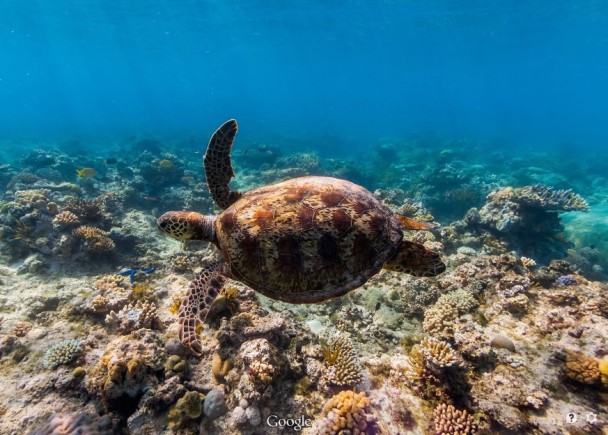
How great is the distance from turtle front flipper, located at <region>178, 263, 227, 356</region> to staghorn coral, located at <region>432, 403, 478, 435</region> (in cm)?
298

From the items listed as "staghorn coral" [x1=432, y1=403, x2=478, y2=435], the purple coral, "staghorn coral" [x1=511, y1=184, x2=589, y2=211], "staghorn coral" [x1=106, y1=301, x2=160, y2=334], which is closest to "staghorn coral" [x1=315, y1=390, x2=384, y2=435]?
"staghorn coral" [x1=432, y1=403, x2=478, y2=435]

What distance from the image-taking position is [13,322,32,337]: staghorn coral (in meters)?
4.82

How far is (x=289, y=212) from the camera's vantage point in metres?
3.71

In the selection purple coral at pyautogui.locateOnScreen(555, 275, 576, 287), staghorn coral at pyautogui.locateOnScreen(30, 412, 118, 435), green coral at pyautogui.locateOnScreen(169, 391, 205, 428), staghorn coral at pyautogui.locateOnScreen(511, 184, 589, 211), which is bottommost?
staghorn coral at pyautogui.locateOnScreen(30, 412, 118, 435)

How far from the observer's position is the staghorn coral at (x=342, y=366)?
3902 millimetres

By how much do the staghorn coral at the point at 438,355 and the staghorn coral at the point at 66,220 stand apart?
331 inches

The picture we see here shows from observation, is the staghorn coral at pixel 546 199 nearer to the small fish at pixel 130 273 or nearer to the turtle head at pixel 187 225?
the turtle head at pixel 187 225

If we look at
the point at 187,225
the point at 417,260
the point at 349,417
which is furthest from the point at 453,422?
the point at 187,225

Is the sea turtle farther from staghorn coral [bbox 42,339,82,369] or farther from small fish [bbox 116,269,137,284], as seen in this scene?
small fish [bbox 116,269,137,284]

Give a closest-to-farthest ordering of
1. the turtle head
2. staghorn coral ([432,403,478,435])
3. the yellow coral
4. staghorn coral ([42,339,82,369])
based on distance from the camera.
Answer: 1. staghorn coral ([432,403,478,435])
2. the yellow coral
3. staghorn coral ([42,339,82,369])
4. the turtle head

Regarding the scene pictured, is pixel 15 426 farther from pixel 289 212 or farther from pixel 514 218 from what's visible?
pixel 514 218

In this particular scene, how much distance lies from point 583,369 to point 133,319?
6241mm

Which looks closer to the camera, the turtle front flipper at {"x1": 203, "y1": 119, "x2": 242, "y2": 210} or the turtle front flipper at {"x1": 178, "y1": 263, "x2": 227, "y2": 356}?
the turtle front flipper at {"x1": 178, "y1": 263, "x2": 227, "y2": 356}

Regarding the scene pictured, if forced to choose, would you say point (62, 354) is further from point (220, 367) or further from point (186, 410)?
point (220, 367)
